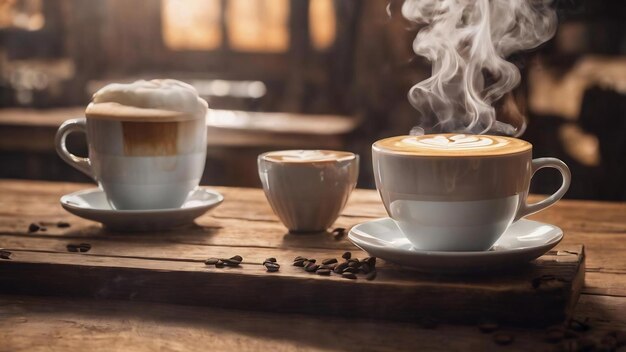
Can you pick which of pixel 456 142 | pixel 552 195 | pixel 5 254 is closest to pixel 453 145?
pixel 456 142

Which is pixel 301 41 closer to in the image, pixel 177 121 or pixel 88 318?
pixel 177 121

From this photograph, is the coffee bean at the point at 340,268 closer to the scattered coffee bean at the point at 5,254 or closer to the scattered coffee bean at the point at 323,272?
the scattered coffee bean at the point at 323,272

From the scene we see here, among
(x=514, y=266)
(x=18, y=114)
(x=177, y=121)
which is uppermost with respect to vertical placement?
(x=177, y=121)

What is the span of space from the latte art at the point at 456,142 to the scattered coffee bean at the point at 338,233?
0.72 ft

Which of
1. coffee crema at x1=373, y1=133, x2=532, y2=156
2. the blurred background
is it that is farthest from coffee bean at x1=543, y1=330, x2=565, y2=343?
the blurred background

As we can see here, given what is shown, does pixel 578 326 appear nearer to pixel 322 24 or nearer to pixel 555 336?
pixel 555 336

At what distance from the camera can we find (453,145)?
3.64 feet

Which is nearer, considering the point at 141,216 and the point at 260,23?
the point at 141,216

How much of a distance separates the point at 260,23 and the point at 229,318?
12.1ft

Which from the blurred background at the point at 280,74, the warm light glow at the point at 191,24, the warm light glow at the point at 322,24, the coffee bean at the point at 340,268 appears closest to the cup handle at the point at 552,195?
the coffee bean at the point at 340,268

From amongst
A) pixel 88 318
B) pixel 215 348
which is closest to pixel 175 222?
pixel 88 318

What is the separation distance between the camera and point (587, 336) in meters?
0.96

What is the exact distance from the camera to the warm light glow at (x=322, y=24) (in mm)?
4527

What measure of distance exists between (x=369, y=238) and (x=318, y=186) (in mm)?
166
